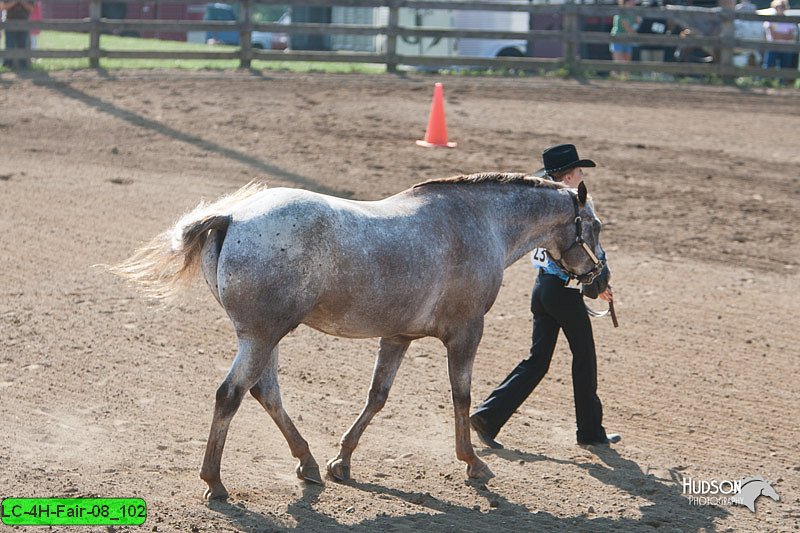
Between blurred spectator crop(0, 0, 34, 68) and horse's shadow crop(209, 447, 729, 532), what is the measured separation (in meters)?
16.2

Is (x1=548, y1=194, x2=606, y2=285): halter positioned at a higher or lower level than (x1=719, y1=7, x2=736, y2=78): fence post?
lower

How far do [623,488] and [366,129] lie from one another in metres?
10.5

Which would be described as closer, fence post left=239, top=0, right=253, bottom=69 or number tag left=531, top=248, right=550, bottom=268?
number tag left=531, top=248, right=550, bottom=268

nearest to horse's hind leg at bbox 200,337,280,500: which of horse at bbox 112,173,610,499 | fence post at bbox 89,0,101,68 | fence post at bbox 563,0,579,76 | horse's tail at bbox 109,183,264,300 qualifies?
horse at bbox 112,173,610,499

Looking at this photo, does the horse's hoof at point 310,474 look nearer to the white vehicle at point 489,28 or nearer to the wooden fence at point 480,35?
the wooden fence at point 480,35

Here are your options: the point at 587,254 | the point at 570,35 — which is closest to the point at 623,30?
the point at 570,35

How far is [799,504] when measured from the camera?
6.17m

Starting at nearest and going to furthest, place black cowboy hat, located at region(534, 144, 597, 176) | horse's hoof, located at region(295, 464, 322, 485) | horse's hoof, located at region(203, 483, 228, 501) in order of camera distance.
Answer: horse's hoof, located at region(203, 483, 228, 501) < horse's hoof, located at region(295, 464, 322, 485) < black cowboy hat, located at region(534, 144, 597, 176)

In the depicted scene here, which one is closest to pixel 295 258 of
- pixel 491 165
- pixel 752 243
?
pixel 752 243

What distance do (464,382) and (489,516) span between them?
2.80 ft

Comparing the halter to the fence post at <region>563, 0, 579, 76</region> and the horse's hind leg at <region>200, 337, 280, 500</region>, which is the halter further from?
the fence post at <region>563, 0, 579, 76</region>

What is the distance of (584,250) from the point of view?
6.63 meters

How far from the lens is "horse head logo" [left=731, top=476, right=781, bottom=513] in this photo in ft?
20.2

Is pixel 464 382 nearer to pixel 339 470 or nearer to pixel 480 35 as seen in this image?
pixel 339 470
